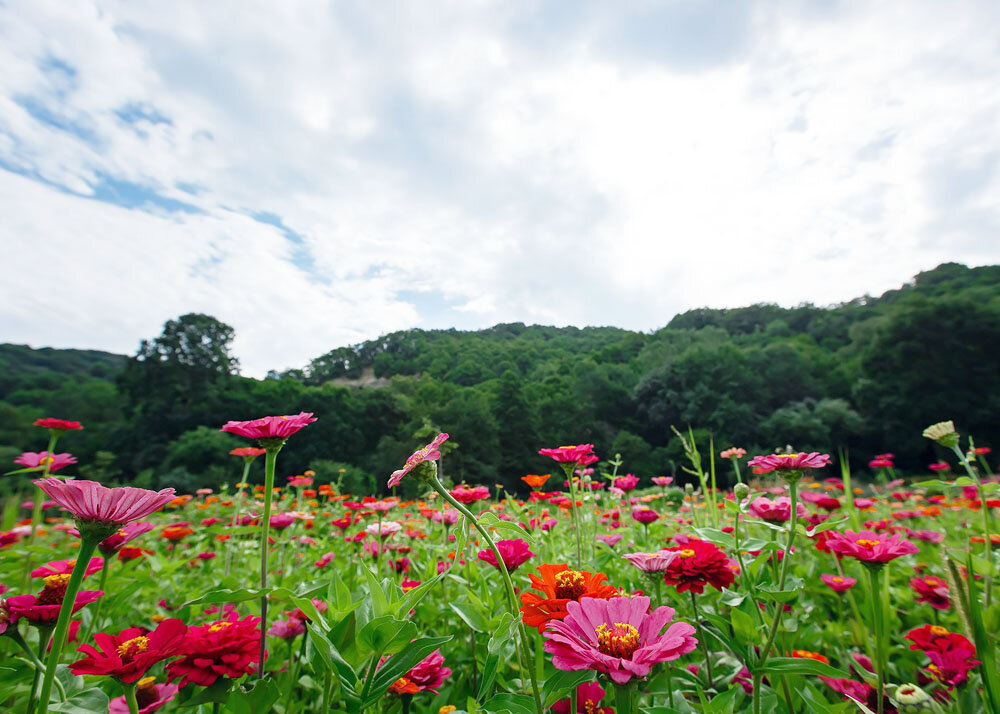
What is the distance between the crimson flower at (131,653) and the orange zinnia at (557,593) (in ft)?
2.00

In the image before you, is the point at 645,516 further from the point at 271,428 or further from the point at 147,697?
the point at 147,697

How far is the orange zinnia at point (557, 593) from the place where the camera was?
2.39 feet

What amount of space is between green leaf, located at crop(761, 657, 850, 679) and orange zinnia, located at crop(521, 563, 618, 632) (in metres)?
0.27

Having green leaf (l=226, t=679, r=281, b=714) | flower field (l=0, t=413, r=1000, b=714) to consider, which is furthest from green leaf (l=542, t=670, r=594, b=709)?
green leaf (l=226, t=679, r=281, b=714)

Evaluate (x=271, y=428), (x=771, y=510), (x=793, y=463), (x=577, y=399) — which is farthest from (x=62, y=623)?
(x=577, y=399)

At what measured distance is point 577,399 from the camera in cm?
3250

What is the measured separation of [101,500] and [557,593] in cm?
75

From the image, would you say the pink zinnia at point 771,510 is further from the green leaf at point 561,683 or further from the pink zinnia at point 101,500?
the pink zinnia at point 101,500

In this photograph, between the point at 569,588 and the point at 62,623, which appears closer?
the point at 62,623

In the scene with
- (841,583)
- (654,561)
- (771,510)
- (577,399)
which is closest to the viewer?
(654,561)

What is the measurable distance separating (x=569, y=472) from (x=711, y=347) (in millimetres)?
36221

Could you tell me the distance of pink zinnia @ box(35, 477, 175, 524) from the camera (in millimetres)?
618

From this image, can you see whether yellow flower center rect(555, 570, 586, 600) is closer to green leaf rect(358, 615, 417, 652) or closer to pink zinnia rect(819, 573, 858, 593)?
green leaf rect(358, 615, 417, 652)

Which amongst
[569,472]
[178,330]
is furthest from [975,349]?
[178,330]
